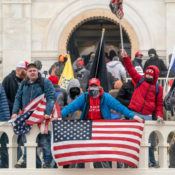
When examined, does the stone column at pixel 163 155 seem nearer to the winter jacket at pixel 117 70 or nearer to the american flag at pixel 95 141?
the american flag at pixel 95 141

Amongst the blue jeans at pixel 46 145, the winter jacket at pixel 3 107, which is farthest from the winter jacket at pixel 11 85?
the blue jeans at pixel 46 145

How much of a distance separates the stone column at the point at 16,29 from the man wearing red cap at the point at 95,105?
41.0 ft

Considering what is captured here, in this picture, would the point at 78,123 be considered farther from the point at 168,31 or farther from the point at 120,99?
the point at 168,31

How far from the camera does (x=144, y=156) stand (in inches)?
519

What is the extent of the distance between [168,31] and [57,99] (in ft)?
38.2

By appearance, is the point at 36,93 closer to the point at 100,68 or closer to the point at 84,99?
the point at 84,99

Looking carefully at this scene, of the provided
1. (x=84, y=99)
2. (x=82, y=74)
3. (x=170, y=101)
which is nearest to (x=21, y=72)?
(x=84, y=99)

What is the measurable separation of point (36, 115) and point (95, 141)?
1119 mm

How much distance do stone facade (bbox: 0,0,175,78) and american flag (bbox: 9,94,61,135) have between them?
12.2 m

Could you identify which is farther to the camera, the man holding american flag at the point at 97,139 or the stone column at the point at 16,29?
the stone column at the point at 16,29

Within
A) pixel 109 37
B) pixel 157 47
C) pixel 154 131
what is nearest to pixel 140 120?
pixel 154 131

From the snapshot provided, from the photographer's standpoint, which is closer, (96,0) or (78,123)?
(78,123)

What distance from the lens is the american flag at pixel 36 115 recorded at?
1298 cm

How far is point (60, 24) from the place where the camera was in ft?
84.8
